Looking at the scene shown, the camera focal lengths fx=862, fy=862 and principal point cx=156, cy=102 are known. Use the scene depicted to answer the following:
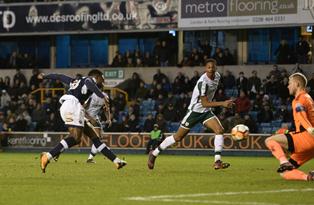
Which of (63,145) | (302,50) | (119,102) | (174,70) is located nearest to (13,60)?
(119,102)

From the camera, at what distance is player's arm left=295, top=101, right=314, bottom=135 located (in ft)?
43.7

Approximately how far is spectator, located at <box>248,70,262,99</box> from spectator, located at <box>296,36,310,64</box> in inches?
90.6

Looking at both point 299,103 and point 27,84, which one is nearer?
point 299,103

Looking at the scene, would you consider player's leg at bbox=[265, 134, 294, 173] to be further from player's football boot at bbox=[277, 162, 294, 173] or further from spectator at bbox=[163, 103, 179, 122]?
spectator at bbox=[163, 103, 179, 122]

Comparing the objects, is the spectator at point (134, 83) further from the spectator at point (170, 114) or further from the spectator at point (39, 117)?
the spectator at point (39, 117)

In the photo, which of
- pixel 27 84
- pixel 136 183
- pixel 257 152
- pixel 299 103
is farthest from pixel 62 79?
pixel 27 84

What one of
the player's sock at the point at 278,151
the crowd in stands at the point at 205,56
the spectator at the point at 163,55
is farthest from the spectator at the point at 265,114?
the player's sock at the point at 278,151

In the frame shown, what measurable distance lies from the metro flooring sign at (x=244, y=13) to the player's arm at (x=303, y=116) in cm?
2066

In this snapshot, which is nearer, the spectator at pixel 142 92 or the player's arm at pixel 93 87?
the player's arm at pixel 93 87

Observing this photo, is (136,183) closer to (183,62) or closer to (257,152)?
(257,152)

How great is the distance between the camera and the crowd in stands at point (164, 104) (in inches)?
1260

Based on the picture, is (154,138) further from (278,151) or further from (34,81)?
(278,151)

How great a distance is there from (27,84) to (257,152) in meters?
13.5

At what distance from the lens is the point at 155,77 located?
35844 millimetres
